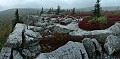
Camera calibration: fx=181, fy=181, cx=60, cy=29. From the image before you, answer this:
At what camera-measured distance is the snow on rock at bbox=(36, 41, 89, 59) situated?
1952 cm

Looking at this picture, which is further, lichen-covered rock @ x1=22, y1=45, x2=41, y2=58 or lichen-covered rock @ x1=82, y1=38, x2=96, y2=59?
lichen-covered rock @ x1=82, y1=38, x2=96, y2=59

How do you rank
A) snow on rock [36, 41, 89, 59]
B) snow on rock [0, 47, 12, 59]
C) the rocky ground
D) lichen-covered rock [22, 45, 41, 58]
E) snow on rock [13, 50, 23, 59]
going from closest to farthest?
snow on rock [36, 41, 89, 59] < the rocky ground < snow on rock [0, 47, 12, 59] < snow on rock [13, 50, 23, 59] < lichen-covered rock [22, 45, 41, 58]

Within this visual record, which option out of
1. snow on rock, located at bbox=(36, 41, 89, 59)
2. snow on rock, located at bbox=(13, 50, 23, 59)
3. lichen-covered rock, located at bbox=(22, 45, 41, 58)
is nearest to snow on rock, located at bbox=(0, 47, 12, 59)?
snow on rock, located at bbox=(13, 50, 23, 59)

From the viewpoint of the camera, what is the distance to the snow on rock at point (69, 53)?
64.0 feet

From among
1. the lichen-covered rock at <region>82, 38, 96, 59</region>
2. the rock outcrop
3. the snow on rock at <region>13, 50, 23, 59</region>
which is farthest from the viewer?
the lichen-covered rock at <region>82, 38, 96, 59</region>

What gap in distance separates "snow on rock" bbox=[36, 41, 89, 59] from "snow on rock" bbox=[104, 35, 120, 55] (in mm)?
3145

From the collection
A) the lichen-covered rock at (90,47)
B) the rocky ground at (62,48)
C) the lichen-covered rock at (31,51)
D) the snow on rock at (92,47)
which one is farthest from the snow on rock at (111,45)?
the lichen-covered rock at (31,51)

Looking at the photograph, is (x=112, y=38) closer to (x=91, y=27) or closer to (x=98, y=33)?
(x=98, y=33)

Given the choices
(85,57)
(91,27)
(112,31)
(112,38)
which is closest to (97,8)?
(91,27)

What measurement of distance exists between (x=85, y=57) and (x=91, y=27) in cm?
1084

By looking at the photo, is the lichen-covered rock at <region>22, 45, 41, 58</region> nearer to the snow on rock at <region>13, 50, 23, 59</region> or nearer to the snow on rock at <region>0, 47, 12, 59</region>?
Answer: the snow on rock at <region>13, 50, 23, 59</region>

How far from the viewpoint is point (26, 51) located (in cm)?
2142

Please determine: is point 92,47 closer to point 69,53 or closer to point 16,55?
point 69,53

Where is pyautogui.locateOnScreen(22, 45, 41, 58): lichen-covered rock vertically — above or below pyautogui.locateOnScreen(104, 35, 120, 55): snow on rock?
below
